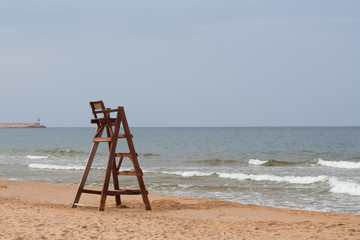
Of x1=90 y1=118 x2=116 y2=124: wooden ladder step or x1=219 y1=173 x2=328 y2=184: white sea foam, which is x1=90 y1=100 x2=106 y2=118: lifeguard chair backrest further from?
x1=219 y1=173 x2=328 y2=184: white sea foam

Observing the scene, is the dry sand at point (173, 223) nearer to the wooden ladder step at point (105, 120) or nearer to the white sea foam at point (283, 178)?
the wooden ladder step at point (105, 120)

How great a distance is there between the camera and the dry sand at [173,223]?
295 inches

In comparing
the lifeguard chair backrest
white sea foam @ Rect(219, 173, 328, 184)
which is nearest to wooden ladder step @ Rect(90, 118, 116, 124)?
the lifeguard chair backrest

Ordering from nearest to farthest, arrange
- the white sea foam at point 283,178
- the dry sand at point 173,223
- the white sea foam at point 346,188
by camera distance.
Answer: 1. the dry sand at point 173,223
2. the white sea foam at point 346,188
3. the white sea foam at point 283,178

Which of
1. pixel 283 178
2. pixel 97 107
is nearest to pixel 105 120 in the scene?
pixel 97 107

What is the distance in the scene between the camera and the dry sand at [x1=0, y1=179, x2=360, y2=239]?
748 cm

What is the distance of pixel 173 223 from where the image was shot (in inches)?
343

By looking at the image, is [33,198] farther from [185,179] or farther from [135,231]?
[185,179]

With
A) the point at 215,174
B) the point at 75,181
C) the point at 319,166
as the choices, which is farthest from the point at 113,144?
the point at 319,166

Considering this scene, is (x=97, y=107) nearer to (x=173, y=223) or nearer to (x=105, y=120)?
(x=105, y=120)

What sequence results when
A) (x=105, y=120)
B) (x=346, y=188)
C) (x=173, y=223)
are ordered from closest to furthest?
(x=173, y=223), (x=105, y=120), (x=346, y=188)

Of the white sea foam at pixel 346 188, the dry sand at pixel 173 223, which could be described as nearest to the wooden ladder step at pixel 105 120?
the dry sand at pixel 173 223

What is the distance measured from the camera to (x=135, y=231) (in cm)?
775

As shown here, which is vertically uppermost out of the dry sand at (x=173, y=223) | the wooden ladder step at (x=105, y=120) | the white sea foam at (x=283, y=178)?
the wooden ladder step at (x=105, y=120)
